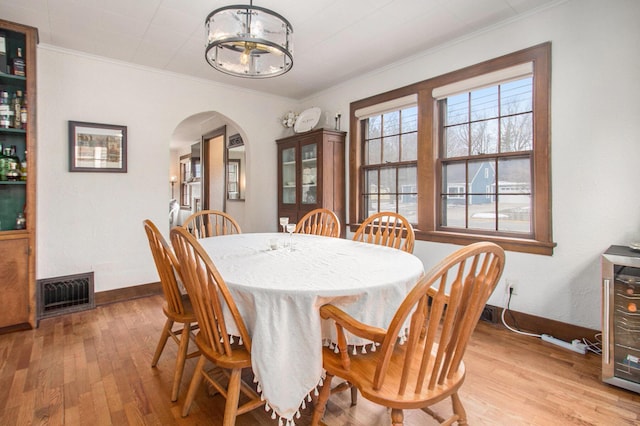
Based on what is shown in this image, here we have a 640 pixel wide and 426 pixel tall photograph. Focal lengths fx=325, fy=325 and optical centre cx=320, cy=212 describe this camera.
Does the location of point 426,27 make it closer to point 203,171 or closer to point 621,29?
point 621,29

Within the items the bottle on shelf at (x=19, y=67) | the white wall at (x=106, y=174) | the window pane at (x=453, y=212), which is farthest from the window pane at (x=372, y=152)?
the bottle on shelf at (x=19, y=67)

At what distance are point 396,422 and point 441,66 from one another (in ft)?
9.98

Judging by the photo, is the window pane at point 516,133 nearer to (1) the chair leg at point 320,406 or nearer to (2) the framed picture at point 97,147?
(1) the chair leg at point 320,406

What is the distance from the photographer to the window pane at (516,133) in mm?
2643

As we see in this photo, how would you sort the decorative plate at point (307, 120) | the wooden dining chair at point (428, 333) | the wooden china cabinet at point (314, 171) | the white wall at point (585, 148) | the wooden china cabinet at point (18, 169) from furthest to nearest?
the decorative plate at point (307, 120) → the wooden china cabinet at point (314, 171) → the wooden china cabinet at point (18, 169) → the white wall at point (585, 148) → the wooden dining chair at point (428, 333)

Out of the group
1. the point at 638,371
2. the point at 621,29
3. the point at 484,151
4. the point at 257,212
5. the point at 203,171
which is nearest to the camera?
the point at 638,371

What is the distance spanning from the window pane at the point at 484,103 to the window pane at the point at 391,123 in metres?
0.81

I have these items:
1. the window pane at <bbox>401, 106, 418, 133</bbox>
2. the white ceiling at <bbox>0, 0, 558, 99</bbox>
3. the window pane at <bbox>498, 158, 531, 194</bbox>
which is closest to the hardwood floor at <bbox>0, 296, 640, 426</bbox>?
the window pane at <bbox>498, 158, 531, 194</bbox>

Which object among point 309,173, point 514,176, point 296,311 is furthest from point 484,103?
point 296,311

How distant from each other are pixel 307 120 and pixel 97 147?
7.89ft

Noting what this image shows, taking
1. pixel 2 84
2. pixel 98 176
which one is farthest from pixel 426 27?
pixel 2 84

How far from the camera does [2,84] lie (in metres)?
2.81

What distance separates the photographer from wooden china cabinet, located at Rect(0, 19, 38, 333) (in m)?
2.60

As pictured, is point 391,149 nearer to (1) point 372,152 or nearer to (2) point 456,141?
(1) point 372,152
